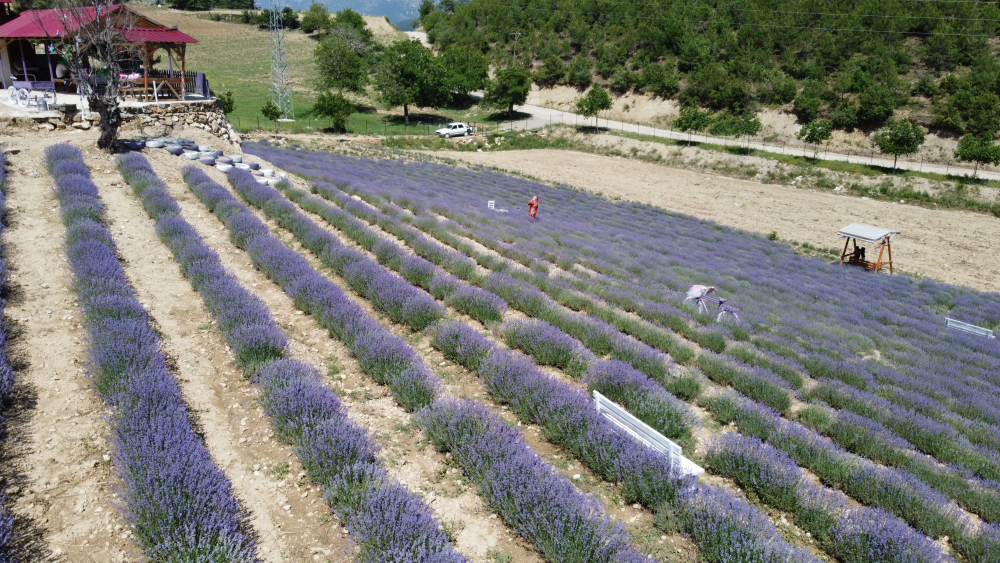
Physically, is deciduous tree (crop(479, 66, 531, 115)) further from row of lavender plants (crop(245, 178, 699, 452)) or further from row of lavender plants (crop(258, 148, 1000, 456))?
row of lavender plants (crop(245, 178, 699, 452))

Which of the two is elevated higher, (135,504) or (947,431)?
(135,504)

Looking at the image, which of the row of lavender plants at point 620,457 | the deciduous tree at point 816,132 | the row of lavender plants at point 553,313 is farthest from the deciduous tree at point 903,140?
the row of lavender plants at point 620,457

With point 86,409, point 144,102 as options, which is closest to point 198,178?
point 144,102

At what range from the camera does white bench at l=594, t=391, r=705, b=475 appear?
5.63m

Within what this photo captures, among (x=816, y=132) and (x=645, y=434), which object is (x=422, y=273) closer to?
(x=645, y=434)

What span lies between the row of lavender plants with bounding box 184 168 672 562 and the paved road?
45931mm

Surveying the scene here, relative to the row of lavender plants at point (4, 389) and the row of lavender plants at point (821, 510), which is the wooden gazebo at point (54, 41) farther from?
the row of lavender plants at point (821, 510)

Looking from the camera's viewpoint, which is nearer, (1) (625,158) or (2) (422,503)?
(2) (422,503)

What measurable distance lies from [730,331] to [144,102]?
22825 millimetres

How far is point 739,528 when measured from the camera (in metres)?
4.72

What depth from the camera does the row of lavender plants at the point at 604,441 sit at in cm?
479

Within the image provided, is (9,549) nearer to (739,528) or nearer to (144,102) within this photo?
(739,528)

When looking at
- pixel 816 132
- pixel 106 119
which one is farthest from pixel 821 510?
pixel 816 132

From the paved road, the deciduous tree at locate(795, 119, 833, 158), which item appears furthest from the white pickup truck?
the deciduous tree at locate(795, 119, 833, 158)
